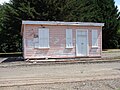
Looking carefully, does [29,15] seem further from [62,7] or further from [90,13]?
[90,13]

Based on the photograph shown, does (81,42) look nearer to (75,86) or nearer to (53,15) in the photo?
(75,86)

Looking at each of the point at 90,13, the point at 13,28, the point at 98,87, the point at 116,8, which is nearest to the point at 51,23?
the point at 98,87

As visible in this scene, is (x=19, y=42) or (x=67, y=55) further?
(x=19, y=42)

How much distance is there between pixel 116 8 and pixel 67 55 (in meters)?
27.8

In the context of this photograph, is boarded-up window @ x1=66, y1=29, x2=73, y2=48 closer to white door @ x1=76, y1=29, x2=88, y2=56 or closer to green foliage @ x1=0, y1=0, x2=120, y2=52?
white door @ x1=76, y1=29, x2=88, y2=56

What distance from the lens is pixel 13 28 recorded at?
40.4 m

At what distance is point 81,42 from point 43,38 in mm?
3251

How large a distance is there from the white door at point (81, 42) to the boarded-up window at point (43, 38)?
2.61 m

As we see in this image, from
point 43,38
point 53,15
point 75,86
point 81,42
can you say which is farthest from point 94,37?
point 75,86

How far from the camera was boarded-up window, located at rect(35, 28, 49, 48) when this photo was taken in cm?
2350

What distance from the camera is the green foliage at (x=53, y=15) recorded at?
38906 mm

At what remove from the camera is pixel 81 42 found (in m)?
24.6

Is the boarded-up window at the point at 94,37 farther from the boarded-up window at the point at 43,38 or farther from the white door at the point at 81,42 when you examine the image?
the boarded-up window at the point at 43,38

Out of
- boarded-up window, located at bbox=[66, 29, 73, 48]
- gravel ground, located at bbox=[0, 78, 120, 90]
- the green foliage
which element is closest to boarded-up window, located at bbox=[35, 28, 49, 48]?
boarded-up window, located at bbox=[66, 29, 73, 48]
